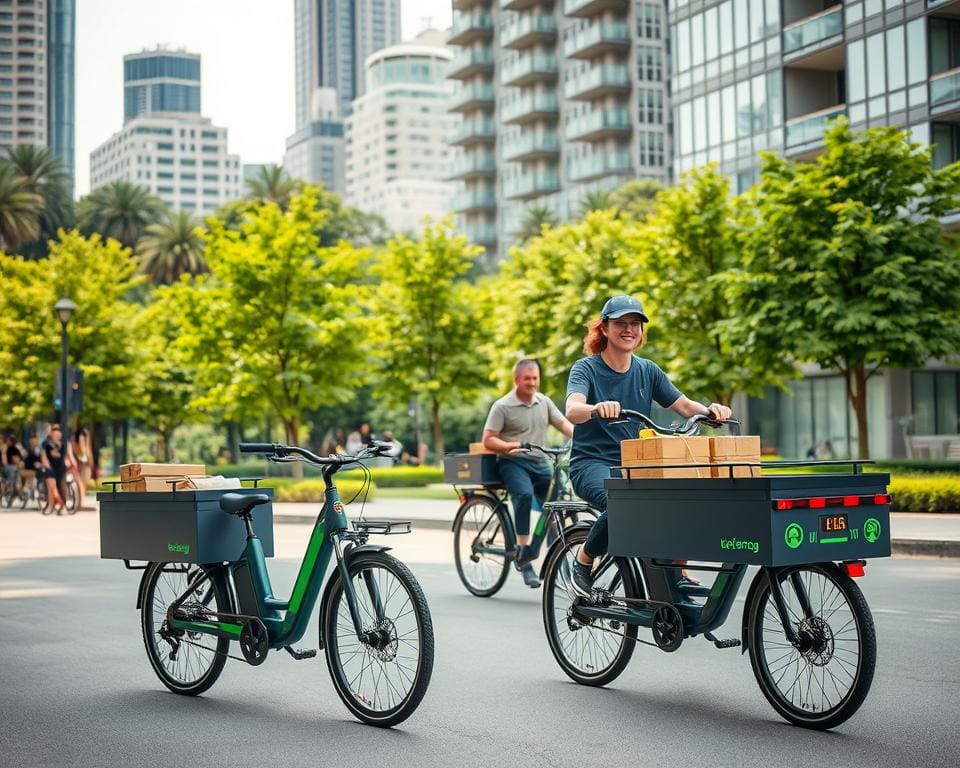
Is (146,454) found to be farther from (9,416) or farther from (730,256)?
(730,256)

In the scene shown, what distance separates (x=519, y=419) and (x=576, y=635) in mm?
3746

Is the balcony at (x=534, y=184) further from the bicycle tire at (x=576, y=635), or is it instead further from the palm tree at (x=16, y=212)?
the bicycle tire at (x=576, y=635)

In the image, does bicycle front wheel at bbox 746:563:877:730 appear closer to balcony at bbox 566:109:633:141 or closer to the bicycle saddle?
the bicycle saddle

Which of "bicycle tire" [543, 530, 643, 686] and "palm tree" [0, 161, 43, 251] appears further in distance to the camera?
"palm tree" [0, 161, 43, 251]

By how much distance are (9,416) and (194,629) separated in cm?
3720

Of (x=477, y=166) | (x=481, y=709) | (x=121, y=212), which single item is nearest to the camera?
(x=481, y=709)

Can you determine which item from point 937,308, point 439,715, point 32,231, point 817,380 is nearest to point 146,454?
point 32,231

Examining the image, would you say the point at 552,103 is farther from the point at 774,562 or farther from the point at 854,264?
the point at 774,562

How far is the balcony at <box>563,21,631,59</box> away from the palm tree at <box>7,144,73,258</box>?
34055mm

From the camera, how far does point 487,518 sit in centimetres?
1105

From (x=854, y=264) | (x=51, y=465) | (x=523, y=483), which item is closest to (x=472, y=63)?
(x=854, y=264)

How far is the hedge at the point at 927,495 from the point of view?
20.4m

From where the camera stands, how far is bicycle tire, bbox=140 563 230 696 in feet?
22.4

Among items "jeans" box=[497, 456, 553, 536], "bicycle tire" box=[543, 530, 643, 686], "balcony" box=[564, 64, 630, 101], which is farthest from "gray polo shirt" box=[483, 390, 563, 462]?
"balcony" box=[564, 64, 630, 101]
